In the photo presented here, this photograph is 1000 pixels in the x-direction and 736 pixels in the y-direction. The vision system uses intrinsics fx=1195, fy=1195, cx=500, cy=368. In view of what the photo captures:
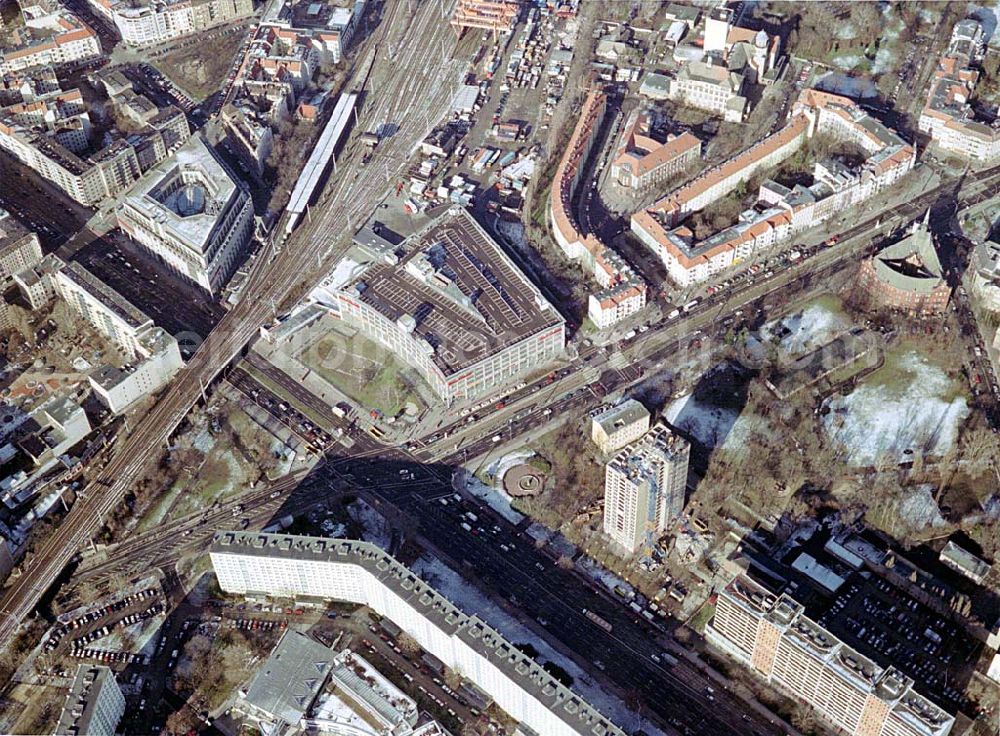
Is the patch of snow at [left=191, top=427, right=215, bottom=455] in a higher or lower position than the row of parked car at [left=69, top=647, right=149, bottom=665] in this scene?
higher

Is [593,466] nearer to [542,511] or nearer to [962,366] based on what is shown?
[542,511]

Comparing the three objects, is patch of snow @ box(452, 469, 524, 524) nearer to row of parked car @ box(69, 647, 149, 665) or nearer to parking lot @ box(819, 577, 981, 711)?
parking lot @ box(819, 577, 981, 711)

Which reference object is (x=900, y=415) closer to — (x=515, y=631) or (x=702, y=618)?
(x=702, y=618)

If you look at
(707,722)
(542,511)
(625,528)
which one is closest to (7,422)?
(542,511)

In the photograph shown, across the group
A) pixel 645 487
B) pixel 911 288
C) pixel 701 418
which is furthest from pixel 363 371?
pixel 911 288

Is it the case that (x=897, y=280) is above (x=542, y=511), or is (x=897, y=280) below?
above

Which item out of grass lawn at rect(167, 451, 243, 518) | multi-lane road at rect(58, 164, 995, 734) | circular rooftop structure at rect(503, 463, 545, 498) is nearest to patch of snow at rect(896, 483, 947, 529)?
multi-lane road at rect(58, 164, 995, 734)

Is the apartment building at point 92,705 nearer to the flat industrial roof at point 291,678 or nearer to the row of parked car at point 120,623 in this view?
the row of parked car at point 120,623
